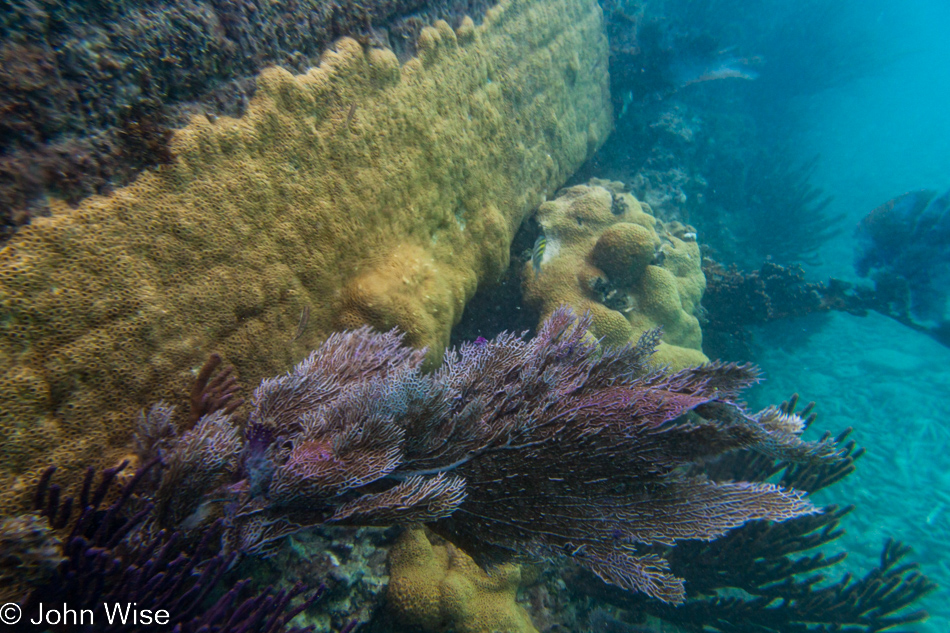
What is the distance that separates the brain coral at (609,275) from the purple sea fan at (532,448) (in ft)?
7.37

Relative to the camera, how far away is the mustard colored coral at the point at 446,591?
2.58 metres

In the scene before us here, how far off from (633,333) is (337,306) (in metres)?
3.70

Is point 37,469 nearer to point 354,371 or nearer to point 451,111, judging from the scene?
point 354,371

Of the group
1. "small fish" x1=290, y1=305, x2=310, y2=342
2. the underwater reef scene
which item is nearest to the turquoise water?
the underwater reef scene

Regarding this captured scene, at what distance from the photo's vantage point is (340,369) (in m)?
2.53

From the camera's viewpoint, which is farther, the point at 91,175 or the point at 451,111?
the point at 451,111

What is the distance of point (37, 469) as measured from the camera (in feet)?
5.68

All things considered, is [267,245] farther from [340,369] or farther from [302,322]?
[340,369]

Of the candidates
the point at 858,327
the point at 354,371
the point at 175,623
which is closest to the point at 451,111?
the point at 354,371

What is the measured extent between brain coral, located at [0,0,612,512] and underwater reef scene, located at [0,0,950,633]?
2cm

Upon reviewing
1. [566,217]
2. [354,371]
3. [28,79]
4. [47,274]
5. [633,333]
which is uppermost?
[28,79]

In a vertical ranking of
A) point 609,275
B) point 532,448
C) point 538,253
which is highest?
point 532,448

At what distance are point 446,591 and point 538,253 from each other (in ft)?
11.0

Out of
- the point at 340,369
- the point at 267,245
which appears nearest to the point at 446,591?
the point at 340,369
